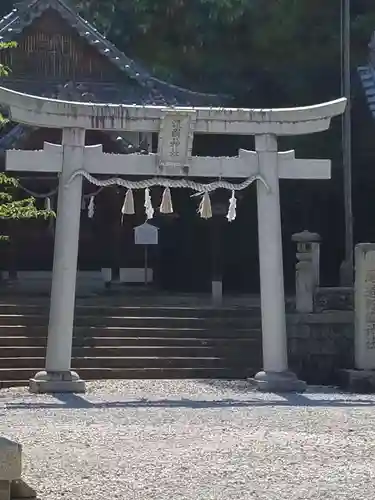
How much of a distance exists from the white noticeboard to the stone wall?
5197 millimetres

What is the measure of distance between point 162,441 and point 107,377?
19.6ft

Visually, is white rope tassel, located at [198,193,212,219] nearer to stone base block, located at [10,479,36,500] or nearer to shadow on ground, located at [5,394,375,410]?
shadow on ground, located at [5,394,375,410]

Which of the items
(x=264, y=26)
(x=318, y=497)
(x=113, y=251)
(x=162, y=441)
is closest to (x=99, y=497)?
(x=318, y=497)

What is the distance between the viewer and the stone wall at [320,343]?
16.1 metres

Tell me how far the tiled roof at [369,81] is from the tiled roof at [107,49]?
361cm

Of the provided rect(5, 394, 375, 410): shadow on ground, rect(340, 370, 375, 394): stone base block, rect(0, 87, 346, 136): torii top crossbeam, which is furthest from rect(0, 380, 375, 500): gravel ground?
rect(0, 87, 346, 136): torii top crossbeam

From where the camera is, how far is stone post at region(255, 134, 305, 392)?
13.4 m

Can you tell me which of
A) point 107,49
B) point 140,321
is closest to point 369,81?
point 107,49

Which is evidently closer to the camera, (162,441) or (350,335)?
(162,441)

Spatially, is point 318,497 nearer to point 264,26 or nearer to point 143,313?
point 143,313

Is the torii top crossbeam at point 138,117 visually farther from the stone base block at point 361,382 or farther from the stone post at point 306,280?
the stone base block at point 361,382

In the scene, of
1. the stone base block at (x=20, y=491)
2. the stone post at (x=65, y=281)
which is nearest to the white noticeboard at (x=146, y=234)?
the stone post at (x=65, y=281)

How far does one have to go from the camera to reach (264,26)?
22.8 meters

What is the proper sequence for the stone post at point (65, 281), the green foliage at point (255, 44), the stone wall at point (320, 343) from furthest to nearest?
the green foliage at point (255, 44)
the stone wall at point (320, 343)
the stone post at point (65, 281)
